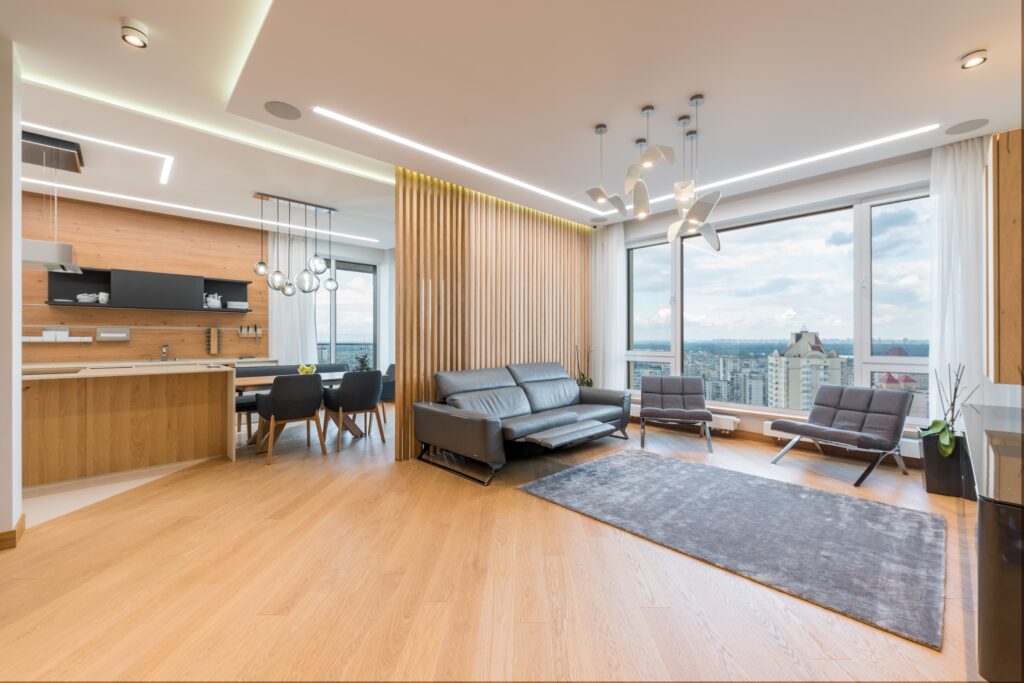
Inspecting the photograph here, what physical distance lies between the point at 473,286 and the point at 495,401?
4.98ft

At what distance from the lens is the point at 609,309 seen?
6.51 m

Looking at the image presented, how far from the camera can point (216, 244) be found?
21.7ft

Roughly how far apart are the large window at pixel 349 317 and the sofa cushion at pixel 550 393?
3806 millimetres

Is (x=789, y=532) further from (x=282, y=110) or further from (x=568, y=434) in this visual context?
(x=282, y=110)

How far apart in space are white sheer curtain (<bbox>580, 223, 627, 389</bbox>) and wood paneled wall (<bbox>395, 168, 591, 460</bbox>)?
26 cm

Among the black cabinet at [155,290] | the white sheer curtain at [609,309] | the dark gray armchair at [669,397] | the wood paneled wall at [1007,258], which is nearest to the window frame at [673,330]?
the white sheer curtain at [609,309]

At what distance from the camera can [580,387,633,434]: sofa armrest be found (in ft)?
17.1

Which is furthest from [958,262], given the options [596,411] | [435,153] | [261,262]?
[261,262]

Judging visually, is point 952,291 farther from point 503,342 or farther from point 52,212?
point 52,212

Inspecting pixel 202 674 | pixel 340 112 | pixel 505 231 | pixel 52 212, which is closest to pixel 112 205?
pixel 52 212

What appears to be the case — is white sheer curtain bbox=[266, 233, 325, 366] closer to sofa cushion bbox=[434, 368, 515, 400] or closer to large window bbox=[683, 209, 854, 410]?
sofa cushion bbox=[434, 368, 515, 400]

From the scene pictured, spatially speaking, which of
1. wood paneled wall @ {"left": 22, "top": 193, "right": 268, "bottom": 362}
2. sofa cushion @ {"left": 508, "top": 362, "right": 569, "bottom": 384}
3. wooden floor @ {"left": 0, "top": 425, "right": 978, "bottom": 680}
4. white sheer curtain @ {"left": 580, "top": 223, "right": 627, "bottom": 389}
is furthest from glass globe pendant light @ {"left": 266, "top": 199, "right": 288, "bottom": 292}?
white sheer curtain @ {"left": 580, "top": 223, "right": 627, "bottom": 389}

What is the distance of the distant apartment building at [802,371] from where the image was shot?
480 cm

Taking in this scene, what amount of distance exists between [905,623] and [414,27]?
12.9 ft
